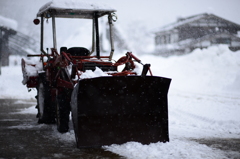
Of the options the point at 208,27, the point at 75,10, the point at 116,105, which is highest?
Answer: the point at 208,27

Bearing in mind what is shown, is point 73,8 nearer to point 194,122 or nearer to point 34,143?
point 34,143

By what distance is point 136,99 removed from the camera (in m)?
4.68

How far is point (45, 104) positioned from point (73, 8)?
1992 mm

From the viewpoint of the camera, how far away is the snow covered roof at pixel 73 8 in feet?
18.8

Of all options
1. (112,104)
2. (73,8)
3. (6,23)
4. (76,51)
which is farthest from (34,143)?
(6,23)

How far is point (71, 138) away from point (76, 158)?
1131 millimetres

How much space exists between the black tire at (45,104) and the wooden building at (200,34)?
27.0 meters

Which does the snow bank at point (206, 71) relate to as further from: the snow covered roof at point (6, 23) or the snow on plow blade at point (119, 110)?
the snow covered roof at point (6, 23)

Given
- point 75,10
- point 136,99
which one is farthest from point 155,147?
point 75,10

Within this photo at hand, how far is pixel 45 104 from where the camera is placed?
6.39 metres

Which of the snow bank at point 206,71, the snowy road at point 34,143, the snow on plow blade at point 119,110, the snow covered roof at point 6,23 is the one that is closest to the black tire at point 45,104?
the snowy road at point 34,143

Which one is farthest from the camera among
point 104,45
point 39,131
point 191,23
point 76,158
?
point 104,45

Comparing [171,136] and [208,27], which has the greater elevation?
[208,27]

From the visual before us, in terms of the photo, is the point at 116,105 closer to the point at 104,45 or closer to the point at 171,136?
the point at 171,136
